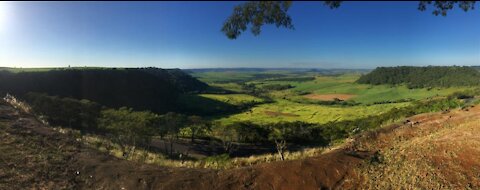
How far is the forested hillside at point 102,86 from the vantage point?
94.5 metres

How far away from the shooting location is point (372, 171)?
17.0m

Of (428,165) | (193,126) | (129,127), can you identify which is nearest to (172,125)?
(193,126)

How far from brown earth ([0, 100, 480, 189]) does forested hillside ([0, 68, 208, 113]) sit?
75.9 metres

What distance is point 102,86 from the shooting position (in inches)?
4828

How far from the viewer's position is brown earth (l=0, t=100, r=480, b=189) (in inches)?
621

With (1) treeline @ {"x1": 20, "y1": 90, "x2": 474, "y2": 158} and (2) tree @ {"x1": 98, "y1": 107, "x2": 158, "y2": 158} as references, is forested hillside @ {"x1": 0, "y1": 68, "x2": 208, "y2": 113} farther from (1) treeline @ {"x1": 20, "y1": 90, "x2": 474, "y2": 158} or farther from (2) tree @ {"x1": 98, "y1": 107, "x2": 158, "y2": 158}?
(2) tree @ {"x1": 98, "y1": 107, "x2": 158, "y2": 158}

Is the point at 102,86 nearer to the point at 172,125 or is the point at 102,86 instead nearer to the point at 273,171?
the point at 172,125

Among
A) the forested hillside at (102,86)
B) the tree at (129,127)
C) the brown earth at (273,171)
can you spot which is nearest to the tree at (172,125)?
the tree at (129,127)

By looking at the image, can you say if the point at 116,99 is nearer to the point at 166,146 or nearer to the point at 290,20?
the point at 166,146

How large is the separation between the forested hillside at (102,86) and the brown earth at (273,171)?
7591 centimetres

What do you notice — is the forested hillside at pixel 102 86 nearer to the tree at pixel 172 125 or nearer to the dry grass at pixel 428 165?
the tree at pixel 172 125

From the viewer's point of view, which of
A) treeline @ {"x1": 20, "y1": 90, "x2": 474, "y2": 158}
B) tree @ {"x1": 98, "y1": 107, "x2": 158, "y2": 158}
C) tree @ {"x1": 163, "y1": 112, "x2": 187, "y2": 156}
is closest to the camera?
tree @ {"x1": 98, "y1": 107, "x2": 158, "y2": 158}

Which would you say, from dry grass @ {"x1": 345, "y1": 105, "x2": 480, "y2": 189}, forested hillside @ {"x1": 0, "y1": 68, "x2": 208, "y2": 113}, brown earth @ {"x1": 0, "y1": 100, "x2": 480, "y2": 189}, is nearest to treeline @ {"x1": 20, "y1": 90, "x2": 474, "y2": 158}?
forested hillside @ {"x1": 0, "y1": 68, "x2": 208, "y2": 113}

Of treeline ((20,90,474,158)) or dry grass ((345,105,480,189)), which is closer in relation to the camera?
dry grass ((345,105,480,189))
